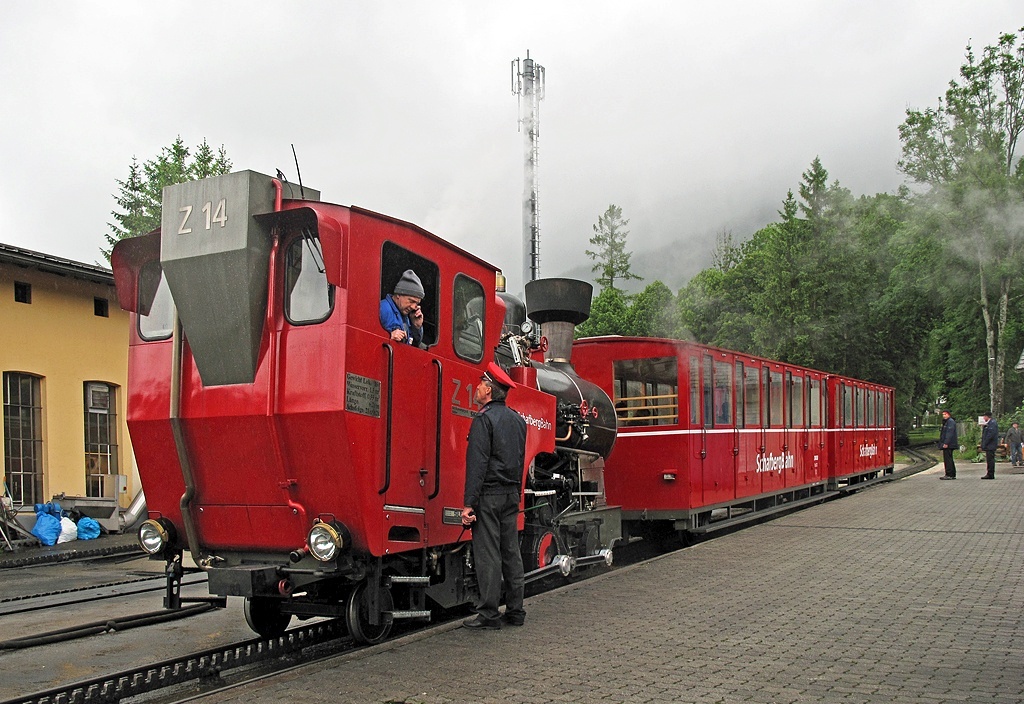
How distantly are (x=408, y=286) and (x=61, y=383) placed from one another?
1305 centimetres

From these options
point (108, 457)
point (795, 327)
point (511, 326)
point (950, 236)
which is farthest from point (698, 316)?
point (511, 326)

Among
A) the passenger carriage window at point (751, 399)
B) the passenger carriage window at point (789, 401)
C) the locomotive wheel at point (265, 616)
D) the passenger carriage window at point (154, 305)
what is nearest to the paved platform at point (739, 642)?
the locomotive wheel at point (265, 616)

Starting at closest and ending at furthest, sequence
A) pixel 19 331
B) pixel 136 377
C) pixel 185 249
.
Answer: pixel 185 249 < pixel 136 377 < pixel 19 331

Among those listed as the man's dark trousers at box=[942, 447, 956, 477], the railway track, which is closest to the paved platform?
the railway track

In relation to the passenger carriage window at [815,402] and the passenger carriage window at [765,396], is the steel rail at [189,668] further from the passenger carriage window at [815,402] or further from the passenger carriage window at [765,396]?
the passenger carriage window at [815,402]

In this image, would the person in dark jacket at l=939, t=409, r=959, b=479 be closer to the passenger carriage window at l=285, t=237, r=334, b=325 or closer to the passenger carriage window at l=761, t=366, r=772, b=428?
the passenger carriage window at l=761, t=366, r=772, b=428

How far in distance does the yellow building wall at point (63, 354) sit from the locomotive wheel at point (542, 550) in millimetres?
10748

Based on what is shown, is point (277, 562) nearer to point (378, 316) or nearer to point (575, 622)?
point (378, 316)

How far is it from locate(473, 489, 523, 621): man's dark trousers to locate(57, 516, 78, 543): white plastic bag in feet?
36.2

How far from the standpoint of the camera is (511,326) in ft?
28.0

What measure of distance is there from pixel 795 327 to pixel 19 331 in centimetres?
3910

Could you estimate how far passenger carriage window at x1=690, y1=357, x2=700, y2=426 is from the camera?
465 inches

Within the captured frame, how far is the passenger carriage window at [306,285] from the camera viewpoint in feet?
18.6

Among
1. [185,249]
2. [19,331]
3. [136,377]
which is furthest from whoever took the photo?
[19,331]
